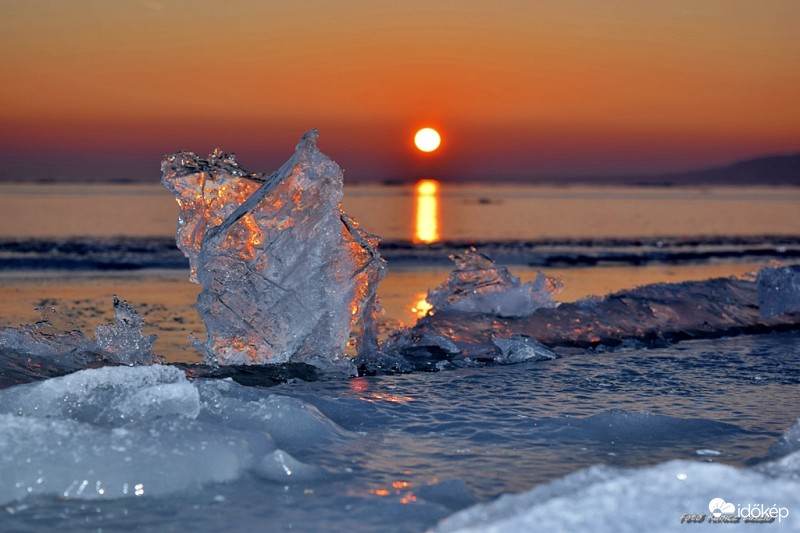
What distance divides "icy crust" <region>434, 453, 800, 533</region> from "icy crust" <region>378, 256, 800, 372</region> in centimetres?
297

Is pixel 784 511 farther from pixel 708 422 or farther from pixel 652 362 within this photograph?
pixel 652 362

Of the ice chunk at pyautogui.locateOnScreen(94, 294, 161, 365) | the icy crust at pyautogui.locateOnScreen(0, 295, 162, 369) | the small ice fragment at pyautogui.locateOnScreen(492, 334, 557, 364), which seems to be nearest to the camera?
the icy crust at pyautogui.locateOnScreen(0, 295, 162, 369)

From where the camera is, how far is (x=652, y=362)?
609cm

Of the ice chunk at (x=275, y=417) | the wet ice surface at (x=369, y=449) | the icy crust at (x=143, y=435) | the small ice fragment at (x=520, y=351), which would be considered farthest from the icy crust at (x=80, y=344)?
the small ice fragment at (x=520, y=351)

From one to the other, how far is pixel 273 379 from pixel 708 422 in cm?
256

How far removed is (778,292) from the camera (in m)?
8.21

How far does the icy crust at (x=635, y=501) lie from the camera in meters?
2.63

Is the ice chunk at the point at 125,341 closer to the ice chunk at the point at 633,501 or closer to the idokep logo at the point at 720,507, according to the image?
the ice chunk at the point at 633,501

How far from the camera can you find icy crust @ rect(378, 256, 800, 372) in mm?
6312

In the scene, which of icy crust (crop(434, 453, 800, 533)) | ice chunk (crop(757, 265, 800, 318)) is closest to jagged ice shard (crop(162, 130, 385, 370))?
icy crust (crop(434, 453, 800, 533))

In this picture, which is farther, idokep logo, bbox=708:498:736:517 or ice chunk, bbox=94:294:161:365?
ice chunk, bbox=94:294:161:365

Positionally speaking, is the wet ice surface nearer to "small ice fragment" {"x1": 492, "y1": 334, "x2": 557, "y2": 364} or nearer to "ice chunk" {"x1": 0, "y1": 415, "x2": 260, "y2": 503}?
"ice chunk" {"x1": 0, "y1": 415, "x2": 260, "y2": 503}

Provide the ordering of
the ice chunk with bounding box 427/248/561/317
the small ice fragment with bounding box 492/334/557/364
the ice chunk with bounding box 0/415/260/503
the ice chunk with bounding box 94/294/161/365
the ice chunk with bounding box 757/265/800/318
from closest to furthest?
the ice chunk with bounding box 0/415/260/503, the ice chunk with bounding box 94/294/161/365, the small ice fragment with bounding box 492/334/557/364, the ice chunk with bounding box 427/248/561/317, the ice chunk with bounding box 757/265/800/318

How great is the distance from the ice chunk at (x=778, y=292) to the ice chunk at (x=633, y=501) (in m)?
5.54
